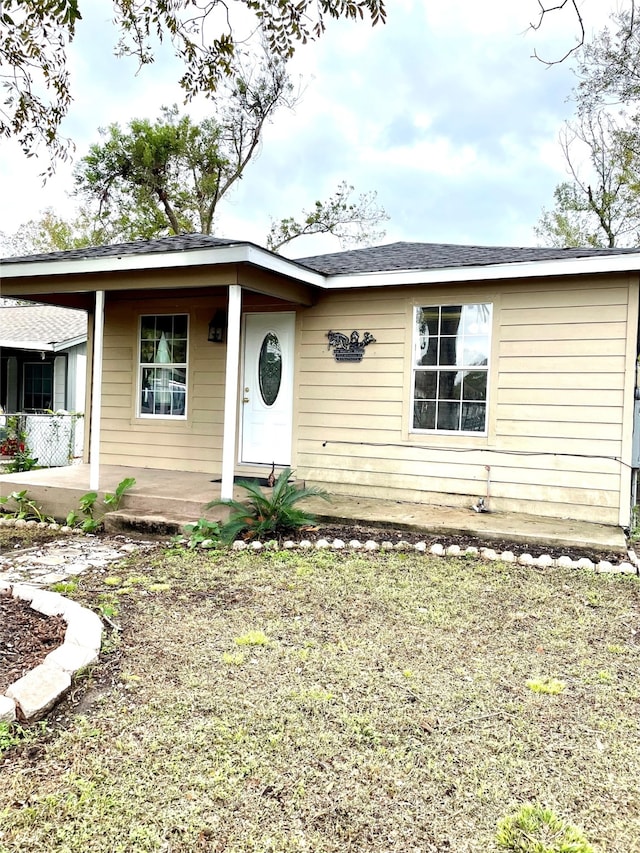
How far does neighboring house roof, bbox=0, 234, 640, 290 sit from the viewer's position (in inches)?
208

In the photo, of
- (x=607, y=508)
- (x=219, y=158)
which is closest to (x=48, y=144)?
(x=607, y=508)

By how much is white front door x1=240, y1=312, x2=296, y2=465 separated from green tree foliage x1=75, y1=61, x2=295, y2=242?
14230 mm

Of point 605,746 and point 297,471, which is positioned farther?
point 297,471

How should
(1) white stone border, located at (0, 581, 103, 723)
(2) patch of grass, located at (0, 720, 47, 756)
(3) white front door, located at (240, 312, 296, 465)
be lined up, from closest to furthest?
(2) patch of grass, located at (0, 720, 47, 756)
(1) white stone border, located at (0, 581, 103, 723)
(3) white front door, located at (240, 312, 296, 465)

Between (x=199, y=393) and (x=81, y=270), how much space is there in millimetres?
1938

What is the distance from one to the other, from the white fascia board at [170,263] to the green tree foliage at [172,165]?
47.6 feet

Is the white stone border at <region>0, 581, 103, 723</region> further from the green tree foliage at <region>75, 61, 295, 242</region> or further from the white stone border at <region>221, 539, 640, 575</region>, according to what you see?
the green tree foliage at <region>75, 61, 295, 242</region>

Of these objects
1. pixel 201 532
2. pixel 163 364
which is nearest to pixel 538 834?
pixel 201 532

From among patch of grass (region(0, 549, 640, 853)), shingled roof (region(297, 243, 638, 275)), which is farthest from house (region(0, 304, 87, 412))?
patch of grass (region(0, 549, 640, 853))

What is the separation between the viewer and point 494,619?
348cm

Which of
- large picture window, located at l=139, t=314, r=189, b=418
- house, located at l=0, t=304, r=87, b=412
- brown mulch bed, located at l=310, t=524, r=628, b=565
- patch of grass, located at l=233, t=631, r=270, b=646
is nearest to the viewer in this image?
patch of grass, located at l=233, t=631, r=270, b=646

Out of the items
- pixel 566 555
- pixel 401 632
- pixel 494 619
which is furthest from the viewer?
pixel 566 555

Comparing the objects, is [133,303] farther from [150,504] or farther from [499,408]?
[499,408]

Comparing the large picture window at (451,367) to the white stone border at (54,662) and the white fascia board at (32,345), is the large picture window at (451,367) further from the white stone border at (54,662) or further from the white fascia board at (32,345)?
the white fascia board at (32,345)
